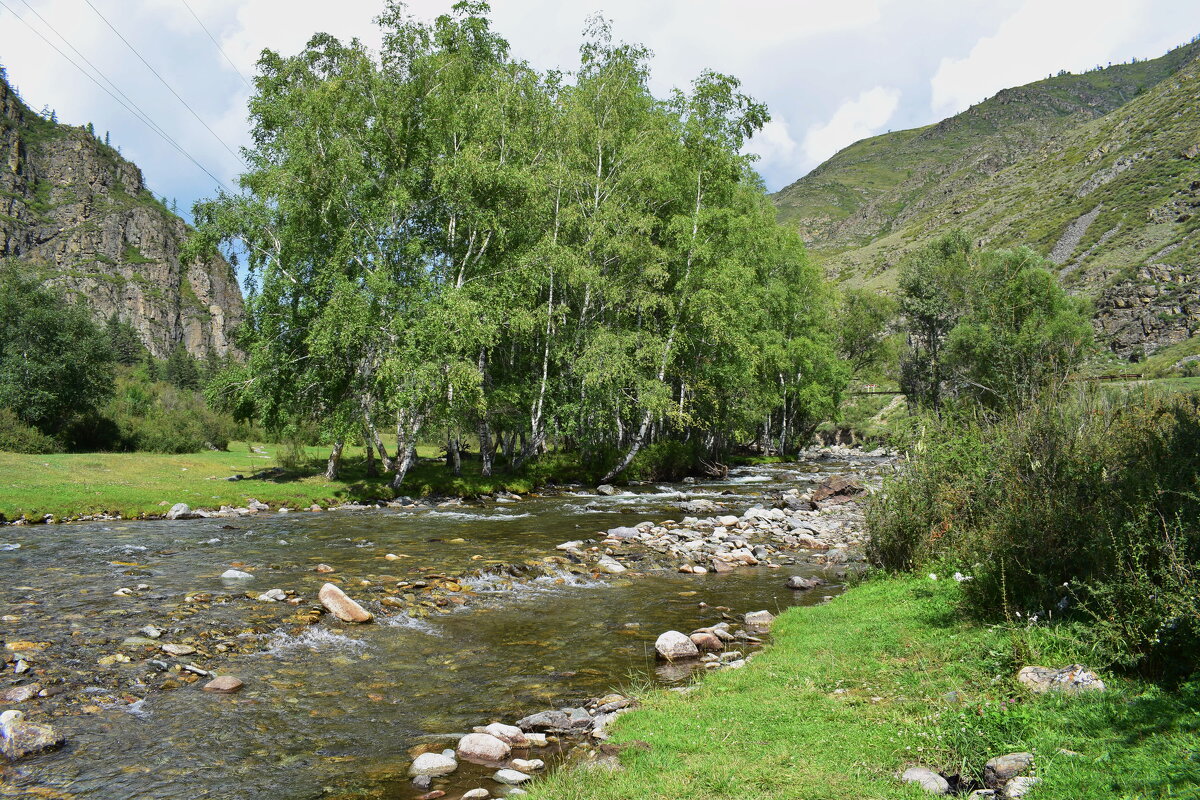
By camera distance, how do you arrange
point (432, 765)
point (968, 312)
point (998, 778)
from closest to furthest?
1. point (998, 778)
2. point (432, 765)
3. point (968, 312)

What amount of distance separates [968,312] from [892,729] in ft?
197

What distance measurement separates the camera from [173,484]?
87.8 feet

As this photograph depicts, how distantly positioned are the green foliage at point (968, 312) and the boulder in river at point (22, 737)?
4341 centimetres

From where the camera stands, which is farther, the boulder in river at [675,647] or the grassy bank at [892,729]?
the boulder in river at [675,647]

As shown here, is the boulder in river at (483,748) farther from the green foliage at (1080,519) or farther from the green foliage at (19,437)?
the green foliage at (19,437)

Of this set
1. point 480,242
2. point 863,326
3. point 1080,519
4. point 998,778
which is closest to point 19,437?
point 480,242

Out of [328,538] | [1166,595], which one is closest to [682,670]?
[1166,595]

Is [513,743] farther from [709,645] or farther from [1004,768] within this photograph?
[1004,768]

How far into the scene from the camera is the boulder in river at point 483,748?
22.8ft

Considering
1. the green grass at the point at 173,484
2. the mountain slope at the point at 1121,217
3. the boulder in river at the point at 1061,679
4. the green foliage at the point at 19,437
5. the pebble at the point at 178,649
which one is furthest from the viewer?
the mountain slope at the point at 1121,217

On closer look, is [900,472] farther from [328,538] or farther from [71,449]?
[71,449]

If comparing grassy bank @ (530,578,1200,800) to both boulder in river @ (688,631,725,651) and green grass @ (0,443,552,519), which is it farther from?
green grass @ (0,443,552,519)

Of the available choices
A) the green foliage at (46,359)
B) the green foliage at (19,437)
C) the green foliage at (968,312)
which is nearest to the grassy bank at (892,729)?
the green foliage at (968,312)

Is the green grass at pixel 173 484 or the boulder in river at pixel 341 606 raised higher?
the green grass at pixel 173 484
